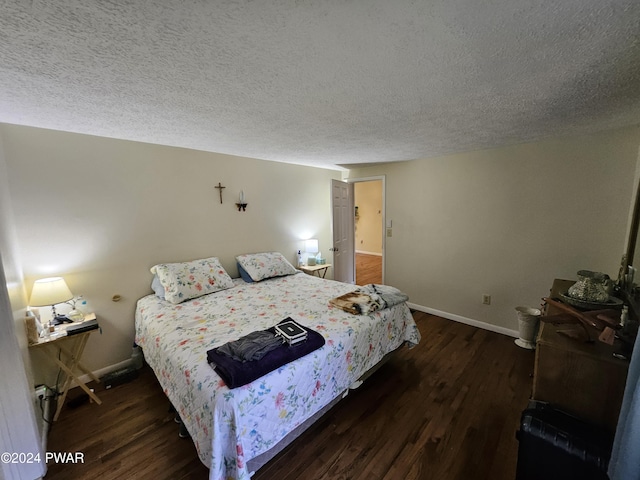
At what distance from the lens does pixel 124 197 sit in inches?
93.9

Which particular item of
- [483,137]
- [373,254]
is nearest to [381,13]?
[483,137]

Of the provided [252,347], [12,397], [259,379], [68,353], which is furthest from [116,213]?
[259,379]

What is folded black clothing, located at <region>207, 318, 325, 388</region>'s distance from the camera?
4.16 ft

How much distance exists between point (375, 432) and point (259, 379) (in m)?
0.99

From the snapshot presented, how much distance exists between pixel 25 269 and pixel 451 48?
10.3 ft

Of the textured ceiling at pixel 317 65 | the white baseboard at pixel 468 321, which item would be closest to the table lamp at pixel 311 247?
the white baseboard at pixel 468 321

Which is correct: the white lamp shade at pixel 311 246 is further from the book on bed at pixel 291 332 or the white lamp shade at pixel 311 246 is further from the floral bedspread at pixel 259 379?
the book on bed at pixel 291 332

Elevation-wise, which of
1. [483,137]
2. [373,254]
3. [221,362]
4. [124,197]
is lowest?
[373,254]

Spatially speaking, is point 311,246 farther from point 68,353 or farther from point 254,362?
point 68,353

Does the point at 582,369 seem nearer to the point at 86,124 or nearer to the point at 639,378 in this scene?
the point at 639,378

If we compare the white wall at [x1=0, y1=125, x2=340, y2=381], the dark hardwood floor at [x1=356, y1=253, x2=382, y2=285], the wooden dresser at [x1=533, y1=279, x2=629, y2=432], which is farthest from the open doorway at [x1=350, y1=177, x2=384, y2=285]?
the wooden dresser at [x1=533, y1=279, x2=629, y2=432]

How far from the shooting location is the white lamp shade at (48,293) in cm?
180

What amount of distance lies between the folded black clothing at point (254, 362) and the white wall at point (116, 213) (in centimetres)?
161

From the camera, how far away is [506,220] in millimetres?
2859
